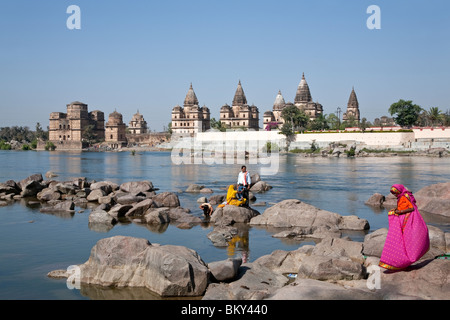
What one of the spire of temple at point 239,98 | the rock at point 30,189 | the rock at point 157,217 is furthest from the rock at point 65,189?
the spire of temple at point 239,98

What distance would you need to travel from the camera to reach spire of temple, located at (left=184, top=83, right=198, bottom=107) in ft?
350

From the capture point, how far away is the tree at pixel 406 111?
67125 mm

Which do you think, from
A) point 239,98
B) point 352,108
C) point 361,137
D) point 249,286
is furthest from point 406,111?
point 249,286

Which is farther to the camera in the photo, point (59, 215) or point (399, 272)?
point (59, 215)

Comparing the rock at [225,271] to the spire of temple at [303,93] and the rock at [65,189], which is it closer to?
the rock at [65,189]

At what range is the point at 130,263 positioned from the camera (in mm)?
7605

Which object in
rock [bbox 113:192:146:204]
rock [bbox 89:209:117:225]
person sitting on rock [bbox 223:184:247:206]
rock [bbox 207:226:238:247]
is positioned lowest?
rock [bbox 207:226:238:247]

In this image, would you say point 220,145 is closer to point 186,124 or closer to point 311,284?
point 186,124

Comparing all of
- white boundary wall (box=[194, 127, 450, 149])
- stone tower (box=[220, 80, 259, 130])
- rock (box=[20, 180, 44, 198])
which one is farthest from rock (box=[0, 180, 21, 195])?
stone tower (box=[220, 80, 259, 130])

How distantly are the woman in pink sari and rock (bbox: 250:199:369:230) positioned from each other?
4.49m

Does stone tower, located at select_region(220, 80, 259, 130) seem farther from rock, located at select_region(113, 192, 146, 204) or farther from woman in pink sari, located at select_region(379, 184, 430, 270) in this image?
woman in pink sari, located at select_region(379, 184, 430, 270)

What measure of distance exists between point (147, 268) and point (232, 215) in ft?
18.2
